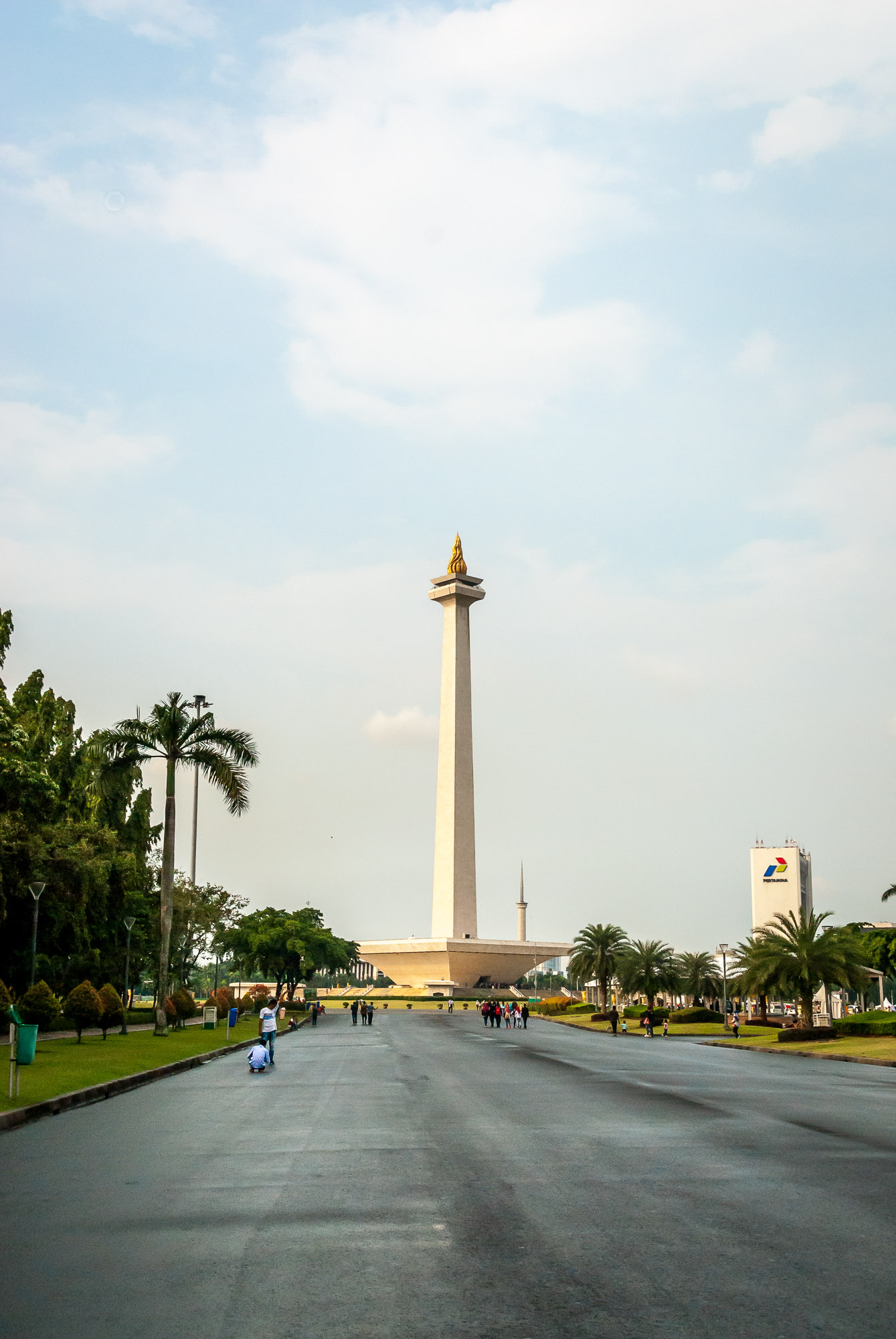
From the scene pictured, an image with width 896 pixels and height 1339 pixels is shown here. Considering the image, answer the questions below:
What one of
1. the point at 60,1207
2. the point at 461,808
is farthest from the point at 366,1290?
the point at 461,808

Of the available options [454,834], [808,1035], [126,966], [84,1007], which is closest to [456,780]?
[454,834]

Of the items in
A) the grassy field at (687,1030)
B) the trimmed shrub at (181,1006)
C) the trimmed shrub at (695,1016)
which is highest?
the trimmed shrub at (181,1006)

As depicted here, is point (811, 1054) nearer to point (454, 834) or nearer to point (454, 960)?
point (454, 834)

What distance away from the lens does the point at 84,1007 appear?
119 ft

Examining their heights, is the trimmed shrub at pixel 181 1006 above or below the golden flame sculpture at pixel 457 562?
below

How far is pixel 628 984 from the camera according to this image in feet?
252

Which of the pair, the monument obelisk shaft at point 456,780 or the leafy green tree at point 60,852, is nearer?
the leafy green tree at point 60,852

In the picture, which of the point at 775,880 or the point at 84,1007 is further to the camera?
the point at 775,880

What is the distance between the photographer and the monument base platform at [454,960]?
382 feet

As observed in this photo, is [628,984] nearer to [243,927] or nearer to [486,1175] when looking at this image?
[243,927]

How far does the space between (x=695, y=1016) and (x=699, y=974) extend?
13565 millimetres

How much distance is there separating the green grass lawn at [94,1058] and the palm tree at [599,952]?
3886cm

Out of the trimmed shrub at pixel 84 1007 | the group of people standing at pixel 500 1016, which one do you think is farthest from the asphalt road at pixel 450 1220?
the group of people standing at pixel 500 1016

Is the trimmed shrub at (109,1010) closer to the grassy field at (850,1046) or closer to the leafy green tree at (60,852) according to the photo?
the leafy green tree at (60,852)
